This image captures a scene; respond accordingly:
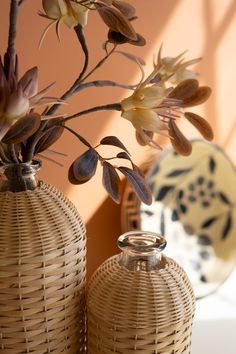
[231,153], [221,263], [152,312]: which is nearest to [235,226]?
[221,263]

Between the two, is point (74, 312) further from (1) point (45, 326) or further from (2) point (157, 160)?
(2) point (157, 160)

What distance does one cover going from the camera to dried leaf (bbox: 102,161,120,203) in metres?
0.64

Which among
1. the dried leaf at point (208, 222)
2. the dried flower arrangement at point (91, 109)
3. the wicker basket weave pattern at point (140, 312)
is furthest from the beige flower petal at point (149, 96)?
the dried leaf at point (208, 222)

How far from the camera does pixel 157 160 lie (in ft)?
3.85

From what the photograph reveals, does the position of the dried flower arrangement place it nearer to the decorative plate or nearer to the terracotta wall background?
the terracotta wall background

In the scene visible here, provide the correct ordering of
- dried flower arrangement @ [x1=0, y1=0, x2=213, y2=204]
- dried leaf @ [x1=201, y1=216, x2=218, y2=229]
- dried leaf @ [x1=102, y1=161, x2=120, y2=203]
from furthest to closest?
dried leaf @ [x1=201, y1=216, x2=218, y2=229]
dried leaf @ [x1=102, y1=161, x2=120, y2=203]
dried flower arrangement @ [x1=0, y1=0, x2=213, y2=204]

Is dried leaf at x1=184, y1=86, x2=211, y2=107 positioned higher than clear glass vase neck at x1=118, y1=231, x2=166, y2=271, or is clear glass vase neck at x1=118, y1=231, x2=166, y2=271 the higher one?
dried leaf at x1=184, y1=86, x2=211, y2=107

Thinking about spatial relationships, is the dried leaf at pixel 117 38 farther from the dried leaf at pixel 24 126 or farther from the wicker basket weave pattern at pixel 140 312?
the wicker basket weave pattern at pixel 140 312

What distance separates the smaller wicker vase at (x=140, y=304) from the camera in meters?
0.66

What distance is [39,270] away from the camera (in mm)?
640

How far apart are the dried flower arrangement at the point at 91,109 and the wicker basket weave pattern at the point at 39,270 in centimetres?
7

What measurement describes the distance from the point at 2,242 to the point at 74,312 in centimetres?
16

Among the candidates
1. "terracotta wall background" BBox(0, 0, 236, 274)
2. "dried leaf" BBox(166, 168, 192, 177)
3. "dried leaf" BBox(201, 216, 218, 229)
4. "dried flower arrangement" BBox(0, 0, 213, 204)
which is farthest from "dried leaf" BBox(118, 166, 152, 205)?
"dried leaf" BBox(201, 216, 218, 229)

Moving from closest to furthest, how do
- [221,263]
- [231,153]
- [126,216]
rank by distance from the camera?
[126,216], [221,263], [231,153]
